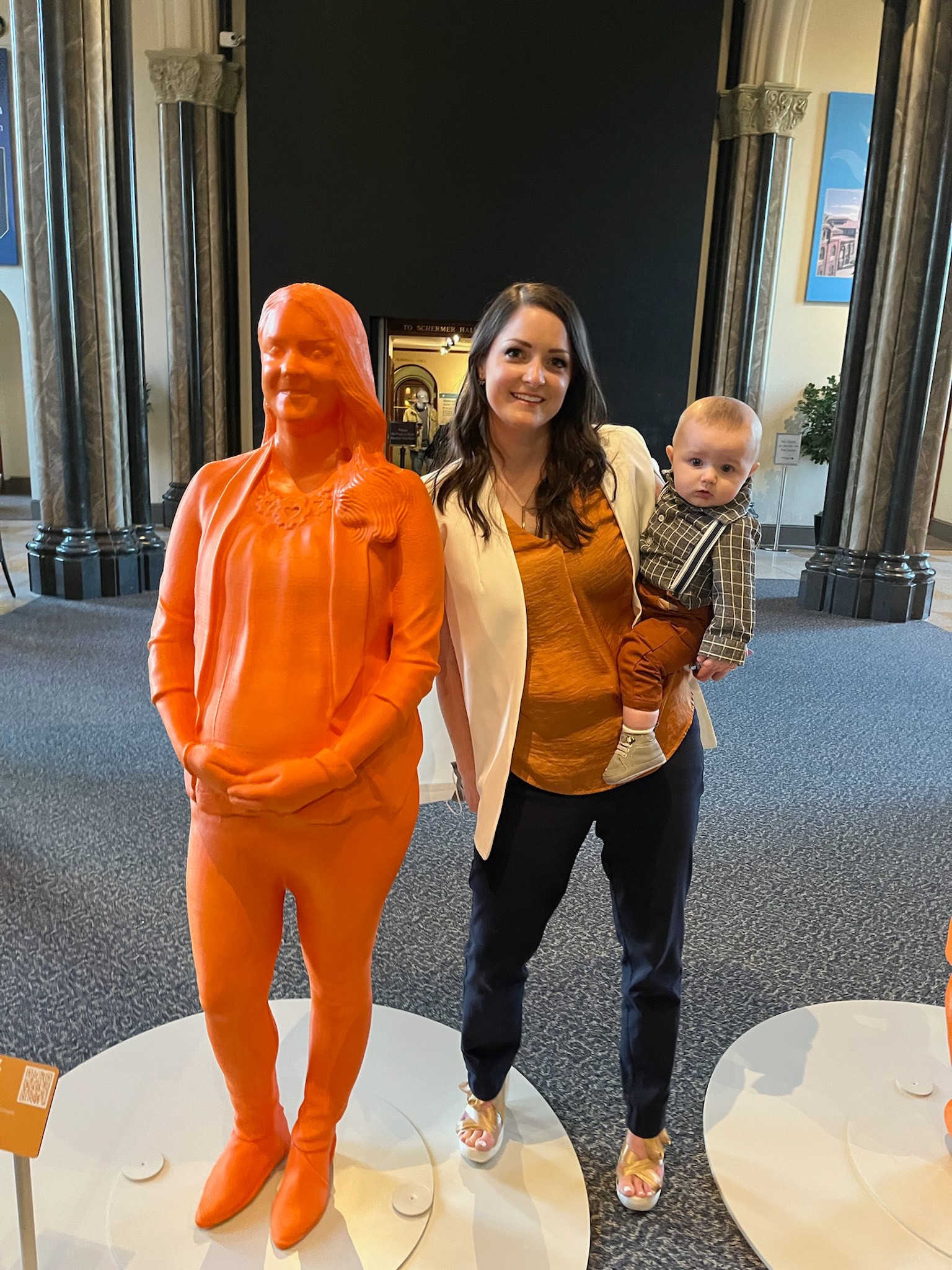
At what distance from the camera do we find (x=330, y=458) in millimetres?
1784

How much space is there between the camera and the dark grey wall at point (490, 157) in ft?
34.1

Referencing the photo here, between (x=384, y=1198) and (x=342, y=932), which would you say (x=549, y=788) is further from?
(x=384, y=1198)

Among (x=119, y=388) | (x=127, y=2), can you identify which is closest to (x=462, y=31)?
(x=127, y=2)

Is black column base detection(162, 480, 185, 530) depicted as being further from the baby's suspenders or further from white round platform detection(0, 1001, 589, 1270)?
the baby's suspenders

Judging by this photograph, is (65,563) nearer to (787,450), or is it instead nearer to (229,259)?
(229,259)

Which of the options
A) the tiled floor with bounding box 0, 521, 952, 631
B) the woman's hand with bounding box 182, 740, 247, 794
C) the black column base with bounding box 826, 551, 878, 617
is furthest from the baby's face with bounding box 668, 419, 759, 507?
the black column base with bounding box 826, 551, 878, 617

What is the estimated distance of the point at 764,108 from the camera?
11492mm

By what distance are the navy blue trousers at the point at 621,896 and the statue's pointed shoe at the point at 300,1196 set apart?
0.42 meters

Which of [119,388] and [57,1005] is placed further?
[119,388]

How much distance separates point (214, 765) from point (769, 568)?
33.8 ft

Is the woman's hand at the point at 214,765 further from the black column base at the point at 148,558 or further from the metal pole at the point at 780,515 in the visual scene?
the metal pole at the point at 780,515

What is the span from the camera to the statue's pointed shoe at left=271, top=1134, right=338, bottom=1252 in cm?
191

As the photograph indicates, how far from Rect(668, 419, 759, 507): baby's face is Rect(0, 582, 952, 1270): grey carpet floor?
64.5 inches

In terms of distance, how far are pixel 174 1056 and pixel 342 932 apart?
1056mm
